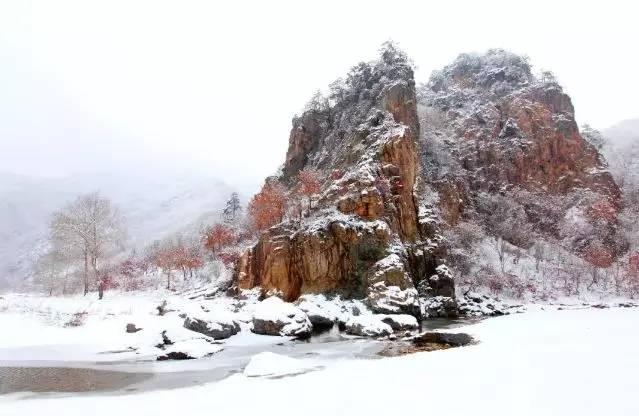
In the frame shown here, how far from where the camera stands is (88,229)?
47.8 metres

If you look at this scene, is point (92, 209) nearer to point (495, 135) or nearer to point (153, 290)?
point (153, 290)

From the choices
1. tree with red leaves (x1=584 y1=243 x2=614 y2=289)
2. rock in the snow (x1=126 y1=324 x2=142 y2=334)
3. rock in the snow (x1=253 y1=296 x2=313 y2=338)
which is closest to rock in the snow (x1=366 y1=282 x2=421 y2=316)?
rock in the snow (x1=253 y1=296 x2=313 y2=338)

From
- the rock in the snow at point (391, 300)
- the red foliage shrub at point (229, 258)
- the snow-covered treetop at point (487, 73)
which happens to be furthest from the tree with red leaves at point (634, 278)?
the red foliage shrub at point (229, 258)

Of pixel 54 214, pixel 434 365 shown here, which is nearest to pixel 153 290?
pixel 54 214

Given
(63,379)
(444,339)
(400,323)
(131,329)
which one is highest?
(131,329)

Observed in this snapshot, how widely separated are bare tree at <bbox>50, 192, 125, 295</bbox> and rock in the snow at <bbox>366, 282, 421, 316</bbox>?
3118cm

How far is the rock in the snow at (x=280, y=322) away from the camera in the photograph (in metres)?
30.7

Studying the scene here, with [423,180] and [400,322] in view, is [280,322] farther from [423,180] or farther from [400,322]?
[423,180]

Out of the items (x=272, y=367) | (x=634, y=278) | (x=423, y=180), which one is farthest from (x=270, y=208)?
(x=634, y=278)

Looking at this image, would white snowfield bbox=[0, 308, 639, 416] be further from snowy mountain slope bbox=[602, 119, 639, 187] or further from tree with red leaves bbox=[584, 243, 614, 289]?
snowy mountain slope bbox=[602, 119, 639, 187]

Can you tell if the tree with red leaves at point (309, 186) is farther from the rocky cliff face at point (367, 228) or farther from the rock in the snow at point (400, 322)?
the rock in the snow at point (400, 322)

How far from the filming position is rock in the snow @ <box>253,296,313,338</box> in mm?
30672

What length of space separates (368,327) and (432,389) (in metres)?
21.3

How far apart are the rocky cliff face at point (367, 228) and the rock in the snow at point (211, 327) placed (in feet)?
51.8
